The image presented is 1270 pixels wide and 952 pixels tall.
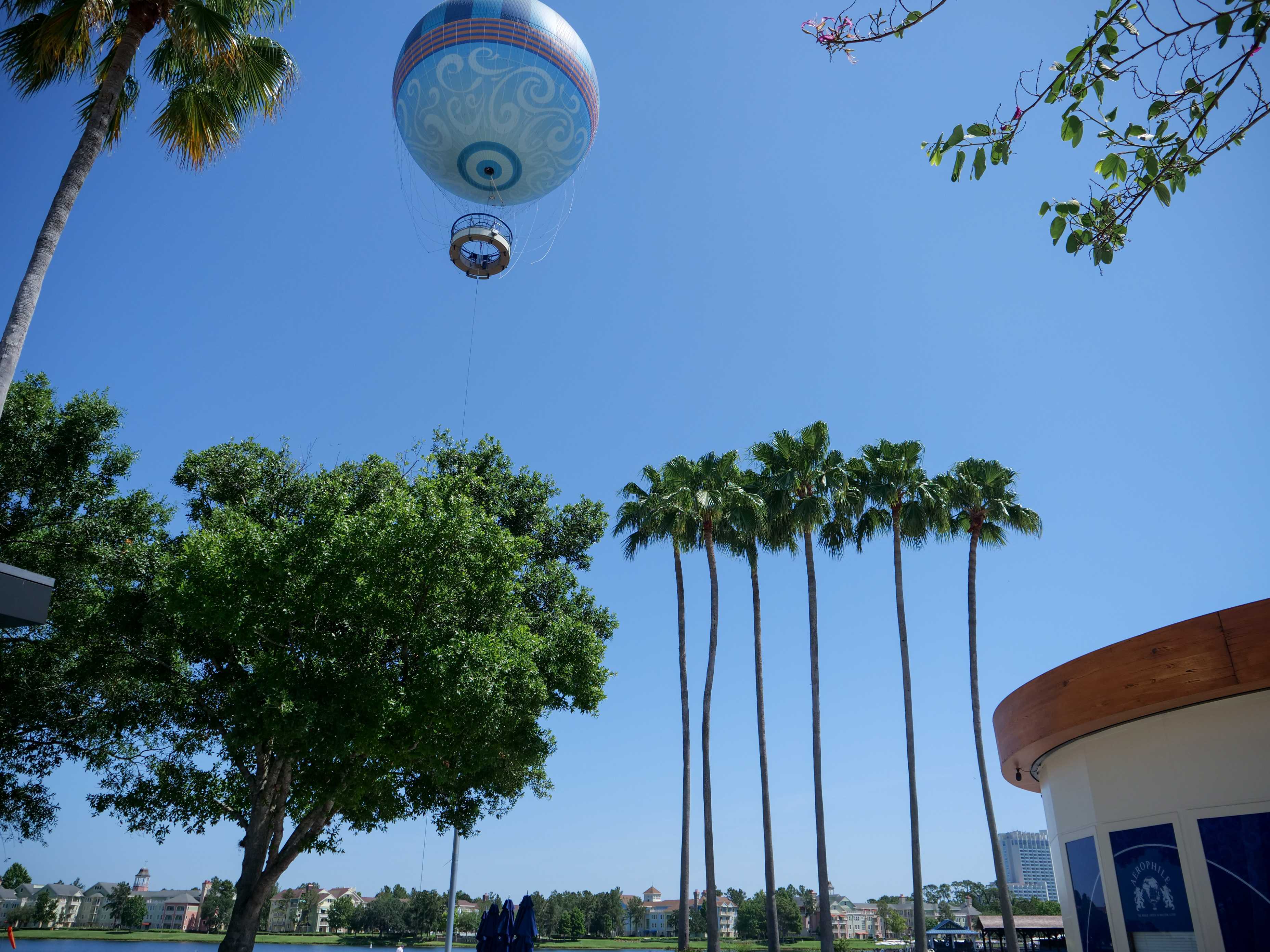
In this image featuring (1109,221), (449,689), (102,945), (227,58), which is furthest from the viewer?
(102,945)

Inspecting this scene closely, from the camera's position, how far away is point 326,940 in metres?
110

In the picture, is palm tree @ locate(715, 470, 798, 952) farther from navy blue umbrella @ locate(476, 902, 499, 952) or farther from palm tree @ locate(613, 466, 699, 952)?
navy blue umbrella @ locate(476, 902, 499, 952)

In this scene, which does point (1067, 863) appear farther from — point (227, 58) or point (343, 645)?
point (227, 58)

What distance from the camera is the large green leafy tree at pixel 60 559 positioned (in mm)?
20031

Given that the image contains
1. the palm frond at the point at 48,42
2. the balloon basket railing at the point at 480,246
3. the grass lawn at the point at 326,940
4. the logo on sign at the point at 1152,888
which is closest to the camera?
the logo on sign at the point at 1152,888

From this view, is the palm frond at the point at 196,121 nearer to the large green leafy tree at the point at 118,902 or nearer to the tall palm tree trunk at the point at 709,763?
the tall palm tree trunk at the point at 709,763

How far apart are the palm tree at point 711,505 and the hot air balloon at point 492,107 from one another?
1259 centimetres

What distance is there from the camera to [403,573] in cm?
1638

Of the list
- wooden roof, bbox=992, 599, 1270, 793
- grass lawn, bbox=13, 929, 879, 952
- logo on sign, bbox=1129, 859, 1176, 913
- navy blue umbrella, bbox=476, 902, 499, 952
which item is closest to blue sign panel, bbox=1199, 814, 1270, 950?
logo on sign, bbox=1129, 859, 1176, 913

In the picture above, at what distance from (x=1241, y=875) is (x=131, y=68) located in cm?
1659

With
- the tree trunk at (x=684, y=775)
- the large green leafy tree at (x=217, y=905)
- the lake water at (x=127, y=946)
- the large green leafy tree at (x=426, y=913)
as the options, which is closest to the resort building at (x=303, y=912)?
the large green leafy tree at (x=217, y=905)

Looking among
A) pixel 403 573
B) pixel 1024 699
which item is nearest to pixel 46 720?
pixel 403 573

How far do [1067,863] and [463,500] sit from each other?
1243cm

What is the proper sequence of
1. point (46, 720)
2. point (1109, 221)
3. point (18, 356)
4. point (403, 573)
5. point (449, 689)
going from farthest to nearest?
point (46, 720) → point (403, 573) → point (449, 689) → point (18, 356) → point (1109, 221)
